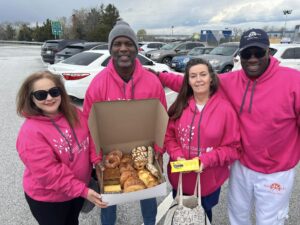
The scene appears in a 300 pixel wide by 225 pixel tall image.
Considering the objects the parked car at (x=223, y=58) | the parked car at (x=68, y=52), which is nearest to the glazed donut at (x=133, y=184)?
the parked car at (x=223, y=58)

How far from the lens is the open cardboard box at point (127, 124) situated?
2.03 m

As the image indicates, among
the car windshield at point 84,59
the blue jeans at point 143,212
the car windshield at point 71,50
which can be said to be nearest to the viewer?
the blue jeans at point 143,212

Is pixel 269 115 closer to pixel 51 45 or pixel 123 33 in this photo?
pixel 123 33

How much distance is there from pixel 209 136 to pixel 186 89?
423 millimetres

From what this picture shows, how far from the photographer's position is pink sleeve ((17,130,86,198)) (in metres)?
1.78

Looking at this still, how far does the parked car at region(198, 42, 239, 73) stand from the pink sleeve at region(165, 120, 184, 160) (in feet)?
32.4

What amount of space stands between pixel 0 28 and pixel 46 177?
77.3 meters

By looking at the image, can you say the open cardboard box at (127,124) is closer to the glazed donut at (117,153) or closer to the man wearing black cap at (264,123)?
the glazed donut at (117,153)

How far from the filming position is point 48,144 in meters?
1.85

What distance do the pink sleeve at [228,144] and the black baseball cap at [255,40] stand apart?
0.46 metres

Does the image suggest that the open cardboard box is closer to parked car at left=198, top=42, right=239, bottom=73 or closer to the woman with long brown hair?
the woman with long brown hair

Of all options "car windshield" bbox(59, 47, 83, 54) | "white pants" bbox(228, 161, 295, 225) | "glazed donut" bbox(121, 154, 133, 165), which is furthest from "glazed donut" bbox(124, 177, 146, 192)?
"car windshield" bbox(59, 47, 83, 54)

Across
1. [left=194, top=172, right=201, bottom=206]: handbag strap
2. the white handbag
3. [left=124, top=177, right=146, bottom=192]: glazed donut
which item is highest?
[left=124, top=177, right=146, bottom=192]: glazed donut

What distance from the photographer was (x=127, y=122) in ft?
7.10
